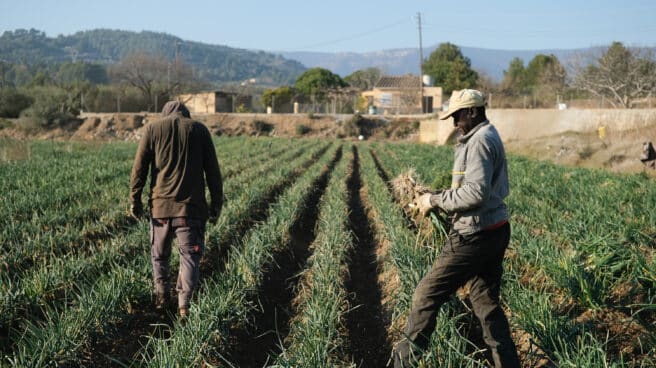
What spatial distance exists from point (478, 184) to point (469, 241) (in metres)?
0.38

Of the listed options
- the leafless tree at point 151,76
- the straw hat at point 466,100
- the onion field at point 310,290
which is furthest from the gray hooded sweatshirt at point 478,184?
the leafless tree at point 151,76

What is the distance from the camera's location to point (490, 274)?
3.65 metres

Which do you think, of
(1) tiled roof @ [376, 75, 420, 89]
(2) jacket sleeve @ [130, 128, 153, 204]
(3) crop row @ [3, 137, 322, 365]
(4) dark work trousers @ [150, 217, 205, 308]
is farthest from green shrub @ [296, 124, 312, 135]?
(4) dark work trousers @ [150, 217, 205, 308]

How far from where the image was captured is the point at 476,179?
11.0 feet

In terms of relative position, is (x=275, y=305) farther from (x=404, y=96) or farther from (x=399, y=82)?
(x=399, y=82)

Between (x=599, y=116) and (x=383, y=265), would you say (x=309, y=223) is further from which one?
(x=599, y=116)

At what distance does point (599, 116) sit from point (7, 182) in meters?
17.6

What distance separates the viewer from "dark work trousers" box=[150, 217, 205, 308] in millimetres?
4777

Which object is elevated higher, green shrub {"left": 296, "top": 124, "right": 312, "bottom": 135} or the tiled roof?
the tiled roof

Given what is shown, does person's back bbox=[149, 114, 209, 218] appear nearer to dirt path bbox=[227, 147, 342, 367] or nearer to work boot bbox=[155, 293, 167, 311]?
work boot bbox=[155, 293, 167, 311]

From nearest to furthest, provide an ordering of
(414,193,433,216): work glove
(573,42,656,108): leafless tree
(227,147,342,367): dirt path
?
1. (414,193,433,216): work glove
2. (227,147,342,367): dirt path
3. (573,42,656,108): leafless tree

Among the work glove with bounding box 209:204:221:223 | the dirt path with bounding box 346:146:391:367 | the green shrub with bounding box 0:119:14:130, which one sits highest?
the green shrub with bounding box 0:119:14:130

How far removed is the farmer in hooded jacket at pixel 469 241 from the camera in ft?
11.3

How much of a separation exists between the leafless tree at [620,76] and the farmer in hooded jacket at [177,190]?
28497 millimetres
